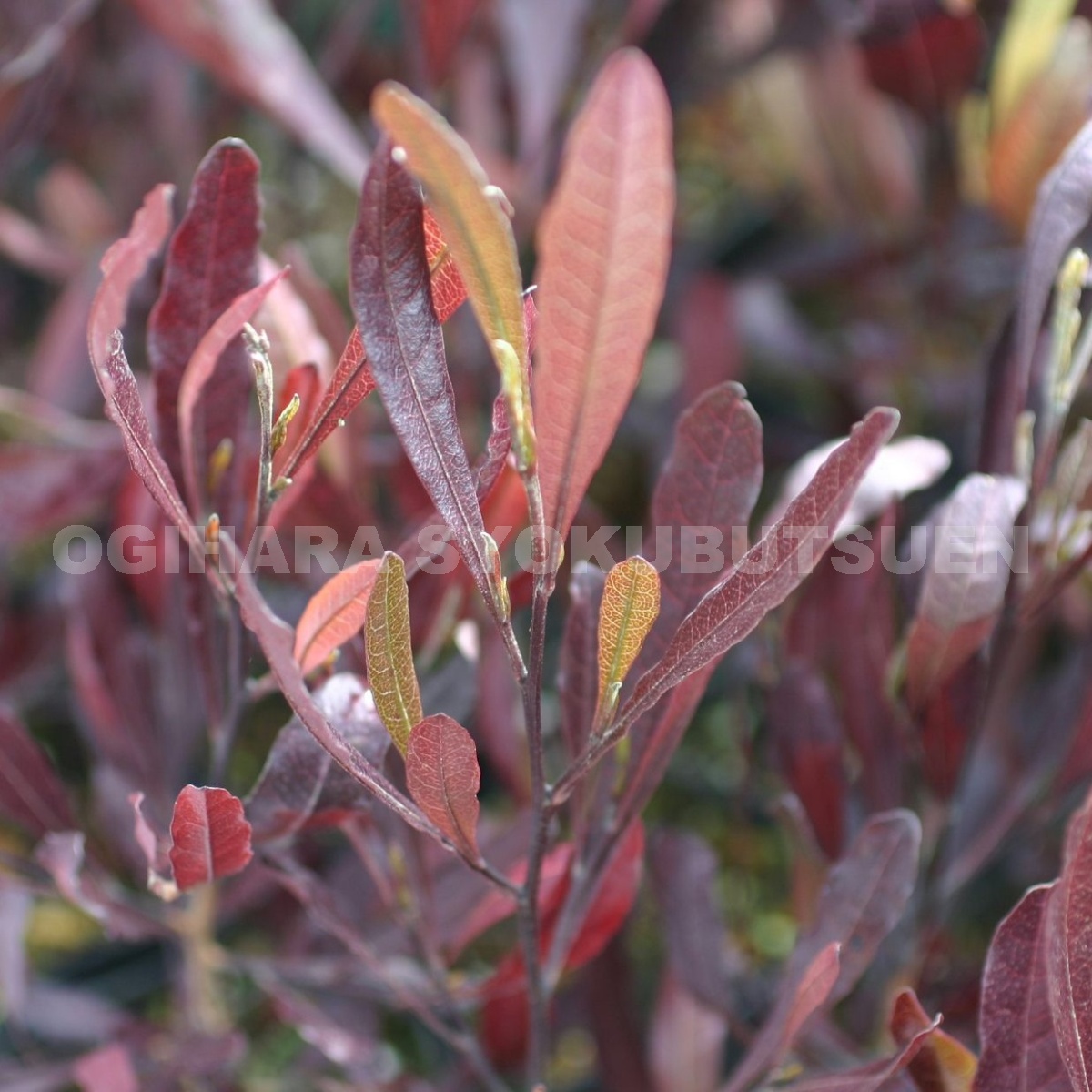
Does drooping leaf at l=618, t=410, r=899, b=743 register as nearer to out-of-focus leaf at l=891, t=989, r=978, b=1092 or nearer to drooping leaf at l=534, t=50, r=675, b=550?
drooping leaf at l=534, t=50, r=675, b=550

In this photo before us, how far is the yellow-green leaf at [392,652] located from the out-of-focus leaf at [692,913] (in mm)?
280

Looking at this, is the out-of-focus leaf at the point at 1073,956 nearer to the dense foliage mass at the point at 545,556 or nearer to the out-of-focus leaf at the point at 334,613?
the dense foliage mass at the point at 545,556

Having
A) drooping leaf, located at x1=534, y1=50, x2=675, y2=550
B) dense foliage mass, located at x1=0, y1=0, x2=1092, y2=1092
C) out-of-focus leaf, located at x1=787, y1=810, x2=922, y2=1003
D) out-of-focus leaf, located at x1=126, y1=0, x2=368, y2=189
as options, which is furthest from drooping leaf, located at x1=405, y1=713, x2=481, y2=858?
out-of-focus leaf, located at x1=126, y1=0, x2=368, y2=189

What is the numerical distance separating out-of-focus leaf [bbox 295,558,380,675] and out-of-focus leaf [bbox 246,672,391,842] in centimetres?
2

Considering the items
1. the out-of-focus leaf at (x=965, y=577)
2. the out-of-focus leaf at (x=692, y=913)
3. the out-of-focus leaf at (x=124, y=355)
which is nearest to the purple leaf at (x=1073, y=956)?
the out-of-focus leaf at (x=965, y=577)

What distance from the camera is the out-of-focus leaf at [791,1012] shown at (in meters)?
0.48

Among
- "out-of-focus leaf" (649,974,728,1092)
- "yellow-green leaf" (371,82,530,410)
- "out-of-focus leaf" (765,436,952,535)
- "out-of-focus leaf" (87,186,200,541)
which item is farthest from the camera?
"out-of-focus leaf" (649,974,728,1092)

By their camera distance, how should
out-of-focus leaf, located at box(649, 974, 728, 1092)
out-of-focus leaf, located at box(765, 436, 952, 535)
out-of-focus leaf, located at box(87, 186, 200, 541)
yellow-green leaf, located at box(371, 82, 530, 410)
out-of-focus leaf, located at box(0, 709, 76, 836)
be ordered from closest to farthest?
yellow-green leaf, located at box(371, 82, 530, 410) → out-of-focus leaf, located at box(87, 186, 200, 541) → out-of-focus leaf, located at box(765, 436, 952, 535) → out-of-focus leaf, located at box(0, 709, 76, 836) → out-of-focus leaf, located at box(649, 974, 728, 1092)

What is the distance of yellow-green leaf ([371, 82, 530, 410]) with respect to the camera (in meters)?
0.34

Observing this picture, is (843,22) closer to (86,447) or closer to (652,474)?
(652,474)

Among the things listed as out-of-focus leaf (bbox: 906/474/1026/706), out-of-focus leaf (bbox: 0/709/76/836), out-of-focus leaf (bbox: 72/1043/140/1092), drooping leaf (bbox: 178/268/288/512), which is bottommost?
out-of-focus leaf (bbox: 72/1043/140/1092)

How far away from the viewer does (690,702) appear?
1.72 feet

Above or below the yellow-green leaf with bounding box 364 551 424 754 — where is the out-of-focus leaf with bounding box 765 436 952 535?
below

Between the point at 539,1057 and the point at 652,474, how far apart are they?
0.60 meters
